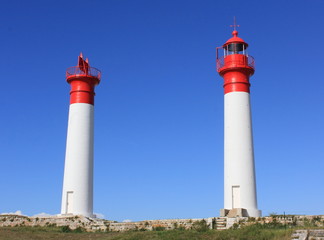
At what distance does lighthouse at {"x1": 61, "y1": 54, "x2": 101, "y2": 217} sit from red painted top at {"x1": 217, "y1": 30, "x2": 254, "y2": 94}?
9809 mm

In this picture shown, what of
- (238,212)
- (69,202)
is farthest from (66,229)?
(238,212)

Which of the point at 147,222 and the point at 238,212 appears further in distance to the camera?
the point at 238,212

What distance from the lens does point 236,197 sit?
95.9ft

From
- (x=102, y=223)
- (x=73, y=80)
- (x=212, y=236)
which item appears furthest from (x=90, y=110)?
(x=212, y=236)

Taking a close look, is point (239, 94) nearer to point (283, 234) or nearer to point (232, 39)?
point (232, 39)

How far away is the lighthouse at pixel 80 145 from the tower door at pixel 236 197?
10.3 metres

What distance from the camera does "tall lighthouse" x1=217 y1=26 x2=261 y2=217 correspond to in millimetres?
29062

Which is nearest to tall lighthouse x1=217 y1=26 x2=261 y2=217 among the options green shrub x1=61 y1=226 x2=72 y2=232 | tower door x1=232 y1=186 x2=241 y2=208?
tower door x1=232 y1=186 x2=241 y2=208

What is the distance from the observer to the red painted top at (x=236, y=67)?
30703 mm

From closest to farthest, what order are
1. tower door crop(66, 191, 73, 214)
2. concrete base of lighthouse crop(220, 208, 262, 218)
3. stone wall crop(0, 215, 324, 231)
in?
stone wall crop(0, 215, 324, 231)
concrete base of lighthouse crop(220, 208, 262, 218)
tower door crop(66, 191, 73, 214)

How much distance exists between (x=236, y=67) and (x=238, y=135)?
4.39m

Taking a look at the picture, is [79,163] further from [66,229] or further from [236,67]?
[236,67]

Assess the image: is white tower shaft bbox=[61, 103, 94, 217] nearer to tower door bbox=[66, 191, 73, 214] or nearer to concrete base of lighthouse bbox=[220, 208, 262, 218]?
tower door bbox=[66, 191, 73, 214]

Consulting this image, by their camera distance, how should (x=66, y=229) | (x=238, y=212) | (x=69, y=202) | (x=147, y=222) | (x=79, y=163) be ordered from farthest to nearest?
(x=79, y=163)
(x=69, y=202)
(x=66, y=229)
(x=238, y=212)
(x=147, y=222)
